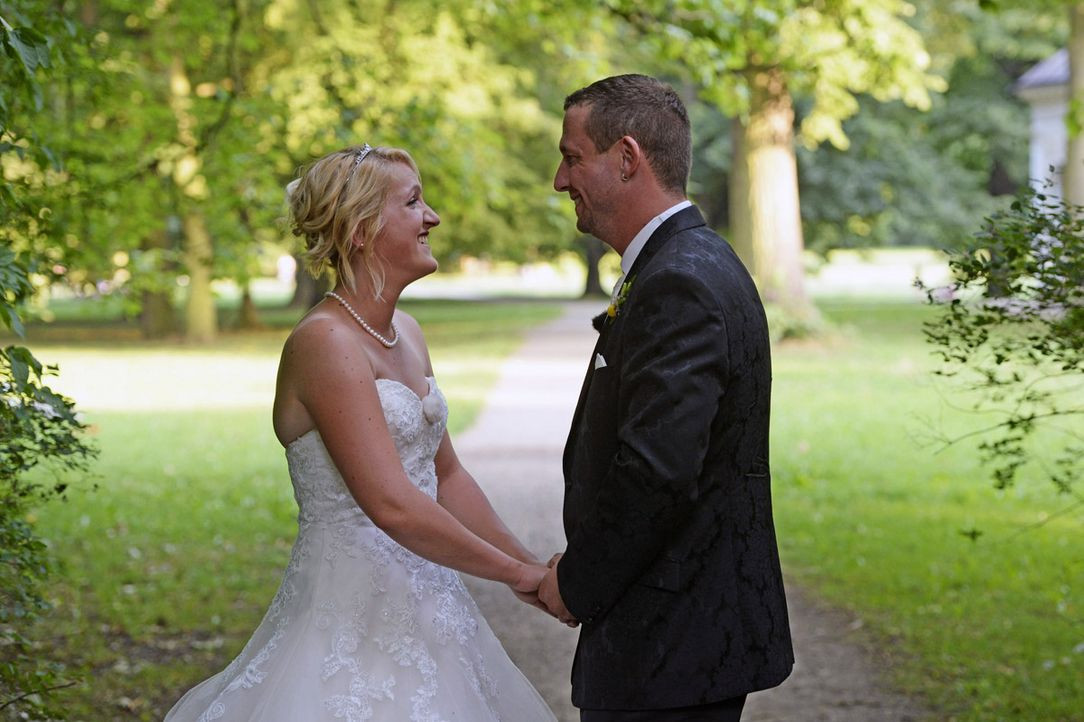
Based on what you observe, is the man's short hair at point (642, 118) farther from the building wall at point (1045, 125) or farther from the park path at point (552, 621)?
the building wall at point (1045, 125)

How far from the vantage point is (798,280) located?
80.6ft

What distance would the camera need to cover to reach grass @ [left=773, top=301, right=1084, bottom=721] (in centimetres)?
682

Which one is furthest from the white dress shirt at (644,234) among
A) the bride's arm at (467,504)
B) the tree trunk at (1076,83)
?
the tree trunk at (1076,83)

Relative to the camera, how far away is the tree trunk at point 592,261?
5203cm

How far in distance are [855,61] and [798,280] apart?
8.35 m

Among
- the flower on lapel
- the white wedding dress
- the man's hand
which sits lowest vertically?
the white wedding dress

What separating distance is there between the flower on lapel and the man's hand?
1.84 ft

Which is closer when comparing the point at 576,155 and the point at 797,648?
the point at 576,155

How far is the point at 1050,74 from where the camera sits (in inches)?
1607

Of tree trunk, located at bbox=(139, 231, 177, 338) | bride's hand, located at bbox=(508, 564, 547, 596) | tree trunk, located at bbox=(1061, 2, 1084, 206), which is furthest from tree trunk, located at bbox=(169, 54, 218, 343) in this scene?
tree trunk, located at bbox=(1061, 2, 1084, 206)

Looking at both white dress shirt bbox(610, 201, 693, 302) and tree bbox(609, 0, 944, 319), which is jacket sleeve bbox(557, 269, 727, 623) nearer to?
white dress shirt bbox(610, 201, 693, 302)

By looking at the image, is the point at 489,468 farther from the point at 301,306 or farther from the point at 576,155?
the point at 301,306

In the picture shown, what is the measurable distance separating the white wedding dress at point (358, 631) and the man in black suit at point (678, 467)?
54cm

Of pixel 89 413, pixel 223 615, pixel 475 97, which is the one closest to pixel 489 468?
pixel 223 615
